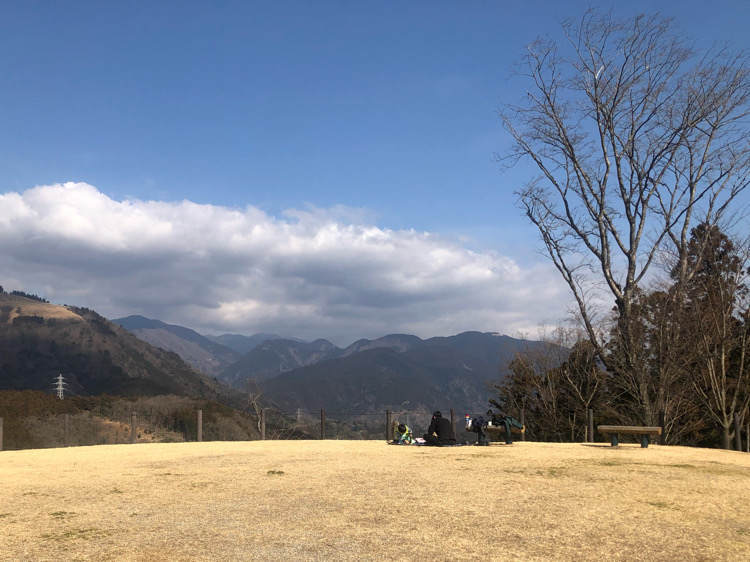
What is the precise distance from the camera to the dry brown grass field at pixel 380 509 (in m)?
6.70

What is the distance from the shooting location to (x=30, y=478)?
12.6m

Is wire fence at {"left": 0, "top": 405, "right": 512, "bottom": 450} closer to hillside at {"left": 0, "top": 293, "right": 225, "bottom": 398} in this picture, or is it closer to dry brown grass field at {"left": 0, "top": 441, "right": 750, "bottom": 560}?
dry brown grass field at {"left": 0, "top": 441, "right": 750, "bottom": 560}

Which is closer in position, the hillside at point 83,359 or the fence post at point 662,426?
the fence post at point 662,426

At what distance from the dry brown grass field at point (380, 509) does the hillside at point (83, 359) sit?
99.2 m

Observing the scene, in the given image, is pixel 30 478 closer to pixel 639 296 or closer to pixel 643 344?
pixel 643 344

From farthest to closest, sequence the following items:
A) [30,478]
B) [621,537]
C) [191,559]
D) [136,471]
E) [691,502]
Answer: [136,471], [30,478], [691,502], [621,537], [191,559]

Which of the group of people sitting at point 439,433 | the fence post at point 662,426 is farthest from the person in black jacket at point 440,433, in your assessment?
the fence post at point 662,426

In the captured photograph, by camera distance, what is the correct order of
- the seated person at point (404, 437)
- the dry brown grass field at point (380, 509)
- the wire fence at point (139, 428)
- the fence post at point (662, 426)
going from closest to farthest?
the dry brown grass field at point (380, 509), the seated person at point (404, 437), the fence post at point (662, 426), the wire fence at point (139, 428)

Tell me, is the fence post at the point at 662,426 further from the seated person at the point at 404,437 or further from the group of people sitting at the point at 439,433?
the seated person at the point at 404,437

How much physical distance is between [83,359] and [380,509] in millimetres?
143334

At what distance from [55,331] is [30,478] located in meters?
155

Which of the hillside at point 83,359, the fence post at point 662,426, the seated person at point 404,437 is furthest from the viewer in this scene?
the hillside at point 83,359

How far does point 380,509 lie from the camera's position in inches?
344

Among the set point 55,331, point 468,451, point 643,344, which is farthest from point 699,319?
point 55,331
